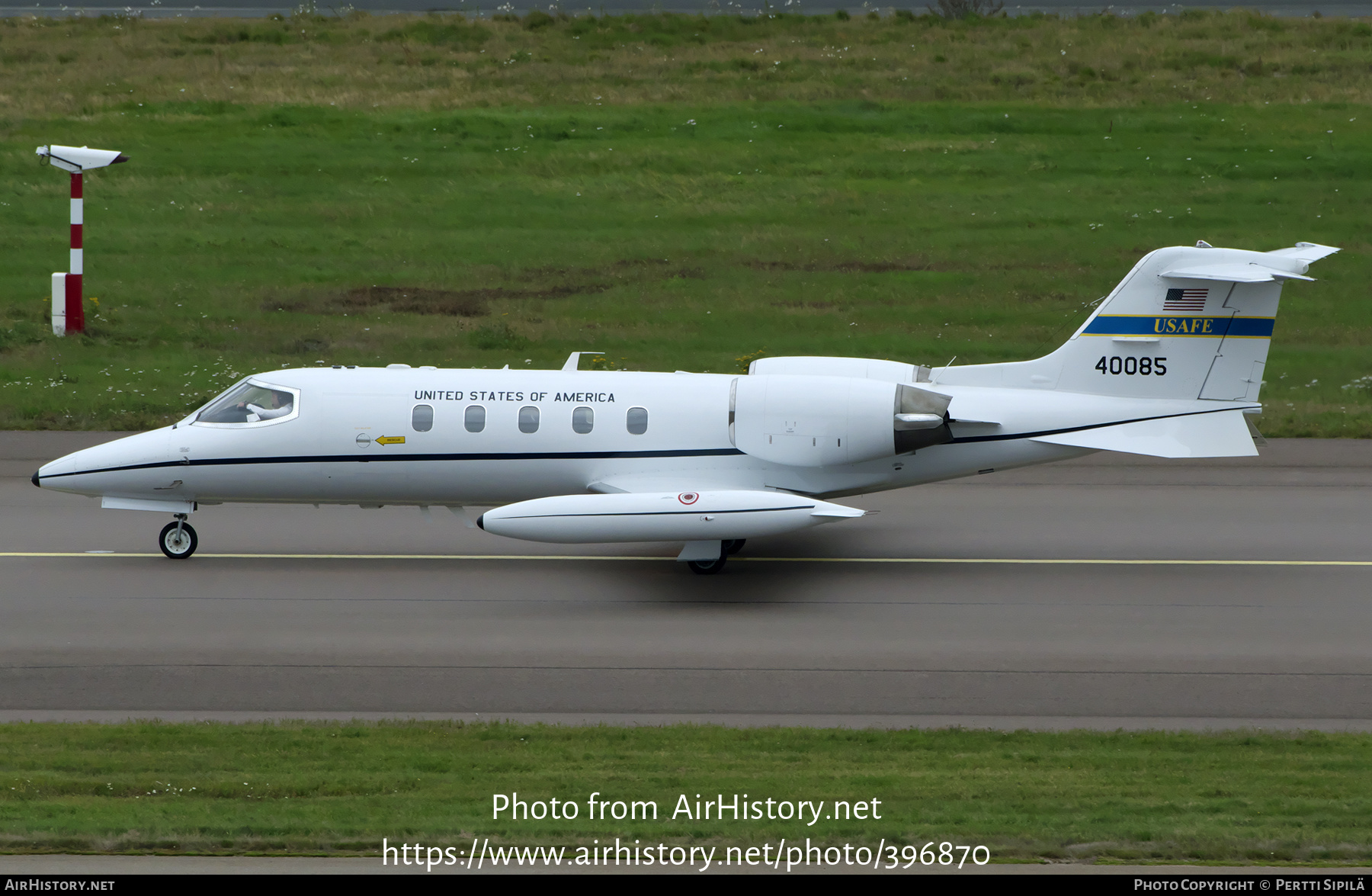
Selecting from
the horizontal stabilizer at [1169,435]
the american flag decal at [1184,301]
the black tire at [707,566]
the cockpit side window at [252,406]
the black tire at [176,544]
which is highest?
the american flag decal at [1184,301]

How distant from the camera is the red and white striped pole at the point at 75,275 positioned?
101 ft

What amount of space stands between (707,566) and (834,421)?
223 centimetres

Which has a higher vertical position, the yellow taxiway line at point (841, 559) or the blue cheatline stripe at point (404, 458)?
the blue cheatline stripe at point (404, 458)

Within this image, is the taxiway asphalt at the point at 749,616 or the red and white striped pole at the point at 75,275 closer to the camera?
the taxiway asphalt at the point at 749,616

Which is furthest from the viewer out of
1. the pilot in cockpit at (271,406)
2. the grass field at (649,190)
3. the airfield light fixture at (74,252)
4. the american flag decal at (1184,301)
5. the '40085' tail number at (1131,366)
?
the grass field at (649,190)

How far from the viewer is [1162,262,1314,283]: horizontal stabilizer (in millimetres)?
17938

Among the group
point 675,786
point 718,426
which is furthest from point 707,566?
point 675,786

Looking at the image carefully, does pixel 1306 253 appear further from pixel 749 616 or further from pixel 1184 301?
pixel 749 616

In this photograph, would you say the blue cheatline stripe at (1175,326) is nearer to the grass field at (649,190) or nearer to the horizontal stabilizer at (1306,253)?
the horizontal stabilizer at (1306,253)

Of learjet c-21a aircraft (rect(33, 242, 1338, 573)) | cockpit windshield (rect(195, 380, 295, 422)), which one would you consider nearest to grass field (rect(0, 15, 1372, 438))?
cockpit windshield (rect(195, 380, 295, 422))

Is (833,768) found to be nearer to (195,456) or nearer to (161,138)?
(195,456)

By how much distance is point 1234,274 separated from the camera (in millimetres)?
18062

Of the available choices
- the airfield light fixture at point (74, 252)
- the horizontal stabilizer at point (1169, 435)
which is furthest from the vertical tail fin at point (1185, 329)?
the airfield light fixture at point (74, 252)

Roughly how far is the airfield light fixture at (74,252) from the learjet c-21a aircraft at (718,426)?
1343 centimetres
